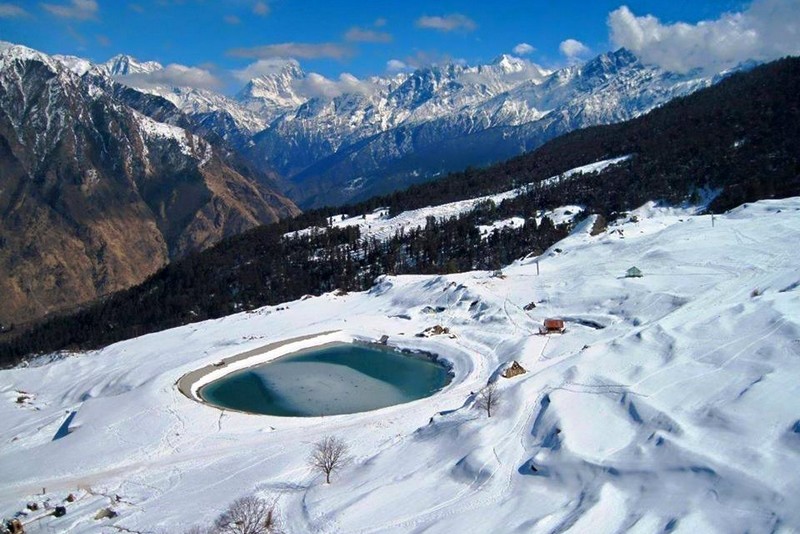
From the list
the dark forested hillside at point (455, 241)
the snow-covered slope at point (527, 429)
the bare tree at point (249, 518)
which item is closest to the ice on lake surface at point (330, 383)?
the snow-covered slope at point (527, 429)

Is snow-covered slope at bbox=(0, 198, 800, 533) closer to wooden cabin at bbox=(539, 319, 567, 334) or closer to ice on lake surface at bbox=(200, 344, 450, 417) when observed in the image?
wooden cabin at bbox=(539, 319, 567, 334)

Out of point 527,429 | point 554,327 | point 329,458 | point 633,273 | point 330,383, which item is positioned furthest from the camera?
point 633,273

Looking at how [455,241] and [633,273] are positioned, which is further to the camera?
[455,241]

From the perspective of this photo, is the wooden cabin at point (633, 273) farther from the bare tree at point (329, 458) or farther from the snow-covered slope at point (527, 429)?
the bare tree at point (329, 458)

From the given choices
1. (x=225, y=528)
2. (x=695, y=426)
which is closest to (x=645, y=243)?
(x=695, y=426)

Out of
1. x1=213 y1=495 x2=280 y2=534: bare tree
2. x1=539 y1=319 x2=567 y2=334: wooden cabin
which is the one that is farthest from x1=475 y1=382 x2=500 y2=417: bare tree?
x1=539 y1=319 x2=567 y2=334: wooden cabin

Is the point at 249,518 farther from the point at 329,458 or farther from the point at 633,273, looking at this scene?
the point at 633,273

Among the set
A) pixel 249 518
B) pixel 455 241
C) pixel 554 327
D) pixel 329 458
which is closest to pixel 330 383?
pixel 554 327

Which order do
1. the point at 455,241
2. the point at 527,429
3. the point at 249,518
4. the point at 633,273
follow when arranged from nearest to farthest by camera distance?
1. the point at 249,518
2. the point at 527,429
3. the point at 633,273
4. the point at 455,241

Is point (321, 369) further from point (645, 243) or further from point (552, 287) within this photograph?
point (645, 243)
